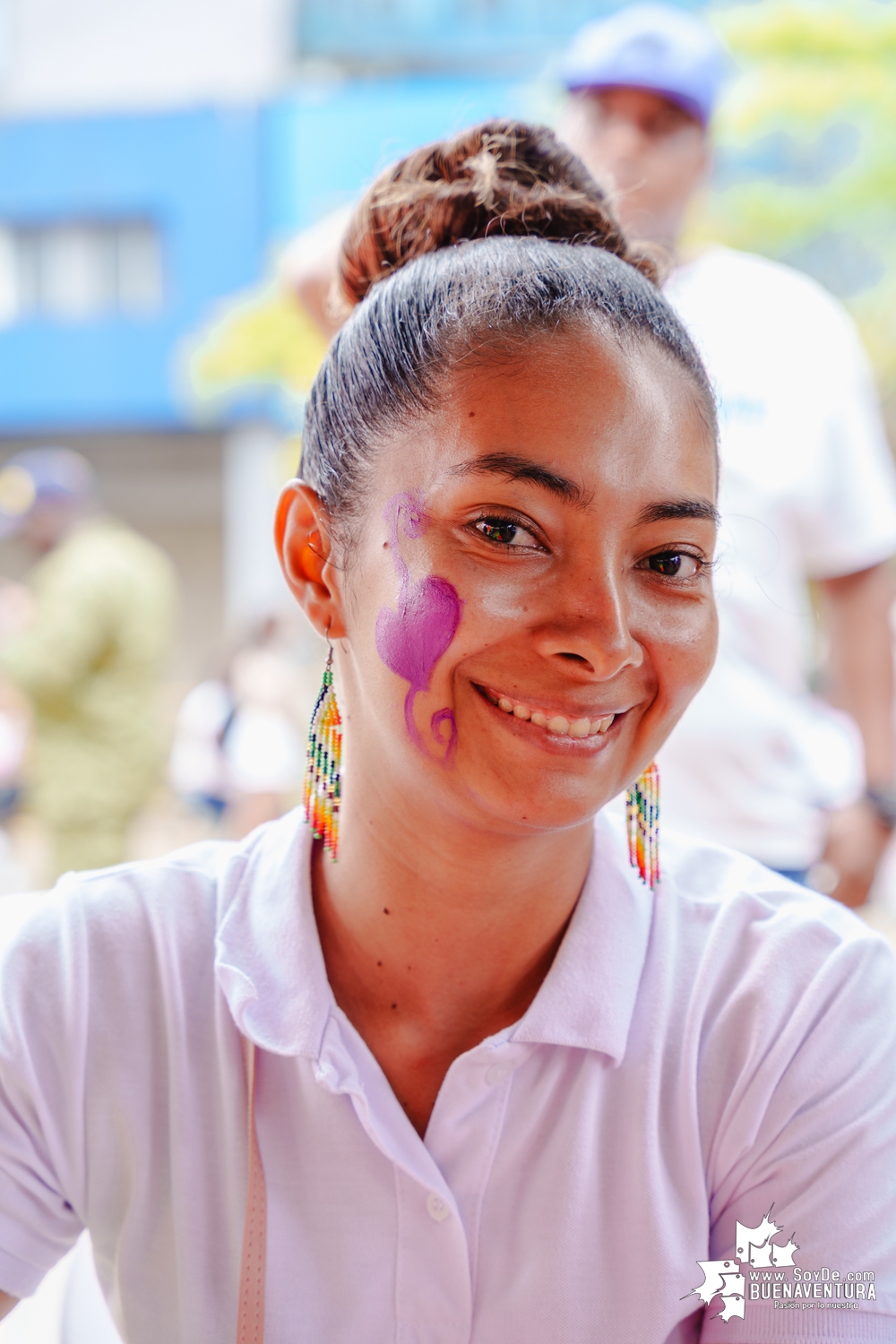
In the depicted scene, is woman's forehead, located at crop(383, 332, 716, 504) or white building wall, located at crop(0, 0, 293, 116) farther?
white building wall, located at crop(0, 0, 293, 116)

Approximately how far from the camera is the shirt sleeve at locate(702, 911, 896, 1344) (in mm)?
1086

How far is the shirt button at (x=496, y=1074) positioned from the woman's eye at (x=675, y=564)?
443 mm

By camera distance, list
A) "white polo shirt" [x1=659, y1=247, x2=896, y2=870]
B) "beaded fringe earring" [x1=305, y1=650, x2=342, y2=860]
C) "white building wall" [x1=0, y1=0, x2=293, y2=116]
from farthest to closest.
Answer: "white building wall" [x1=0, y1=0, x2=293, y2=116]
"white polo shirt" [x1=659, y1=247, x2=896, y2=870]
"beaded fringe earring" [x1=305, y1=650, x2=342, y2=860]

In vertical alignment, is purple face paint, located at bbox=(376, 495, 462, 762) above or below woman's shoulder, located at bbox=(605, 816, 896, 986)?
above

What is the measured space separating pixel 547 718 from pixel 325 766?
0.29 m

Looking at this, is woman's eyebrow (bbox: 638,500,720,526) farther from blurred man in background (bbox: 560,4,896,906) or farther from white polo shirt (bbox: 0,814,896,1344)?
blurred man in background (bbox: 560,4,896,906)

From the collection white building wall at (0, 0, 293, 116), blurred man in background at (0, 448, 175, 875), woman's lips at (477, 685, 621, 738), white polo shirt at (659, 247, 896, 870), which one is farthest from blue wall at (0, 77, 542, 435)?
woman's lips at (477, 685, 621, 738)

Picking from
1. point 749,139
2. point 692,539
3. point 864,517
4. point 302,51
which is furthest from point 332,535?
point 302,51

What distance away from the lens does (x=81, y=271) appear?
1216cm

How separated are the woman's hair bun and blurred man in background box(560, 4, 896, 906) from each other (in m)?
0.65

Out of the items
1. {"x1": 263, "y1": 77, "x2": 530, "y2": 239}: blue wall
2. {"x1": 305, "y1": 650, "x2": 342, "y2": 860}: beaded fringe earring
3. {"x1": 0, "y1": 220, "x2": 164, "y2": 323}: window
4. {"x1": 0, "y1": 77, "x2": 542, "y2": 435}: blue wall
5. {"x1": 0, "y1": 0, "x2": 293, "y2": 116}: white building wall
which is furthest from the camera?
{"x1": 0, "y1": 220, "x2": 164, "y2": 323}: window

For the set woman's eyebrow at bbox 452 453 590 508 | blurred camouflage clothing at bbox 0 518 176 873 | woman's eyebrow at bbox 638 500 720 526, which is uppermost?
woman's eyebrow at bbox 452 453 590 508

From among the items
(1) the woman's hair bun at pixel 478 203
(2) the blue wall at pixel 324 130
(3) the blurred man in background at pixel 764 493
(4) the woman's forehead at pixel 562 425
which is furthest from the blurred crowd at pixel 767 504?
(2) the blue wall at pixel 324 130

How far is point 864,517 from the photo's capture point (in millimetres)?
2209
